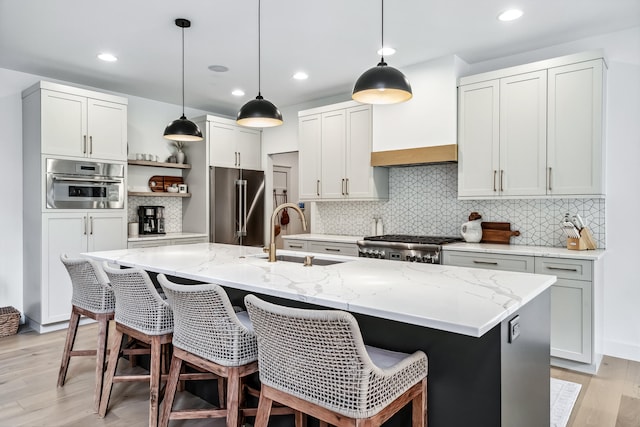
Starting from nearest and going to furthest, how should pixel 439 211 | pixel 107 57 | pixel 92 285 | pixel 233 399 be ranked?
pixel 233 399 → pixel 92 285 → pixel 107 57 → pixel 439 211

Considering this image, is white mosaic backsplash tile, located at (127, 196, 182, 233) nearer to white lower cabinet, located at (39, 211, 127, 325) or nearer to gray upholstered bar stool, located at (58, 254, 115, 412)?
white lower cabinet, located at (39, 211, 127, 325)

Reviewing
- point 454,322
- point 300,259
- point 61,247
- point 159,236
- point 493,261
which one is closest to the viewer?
point 454,322

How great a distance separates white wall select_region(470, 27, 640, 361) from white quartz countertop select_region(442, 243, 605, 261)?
0.91ft

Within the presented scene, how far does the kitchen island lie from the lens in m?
1.48

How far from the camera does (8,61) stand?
4.09 meters

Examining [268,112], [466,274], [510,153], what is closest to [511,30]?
[510,153]

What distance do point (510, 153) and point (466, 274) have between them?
2.02 metres

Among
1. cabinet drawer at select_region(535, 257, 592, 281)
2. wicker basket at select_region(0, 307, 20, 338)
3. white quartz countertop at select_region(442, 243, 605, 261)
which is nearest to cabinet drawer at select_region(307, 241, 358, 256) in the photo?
white quartz countertop at select_region(442, 243, 605, 261)

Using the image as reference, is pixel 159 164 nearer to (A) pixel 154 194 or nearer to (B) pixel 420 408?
(A) pixel 154 194

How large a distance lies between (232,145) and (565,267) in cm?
427

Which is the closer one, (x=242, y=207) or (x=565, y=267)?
(x=565, y=267)

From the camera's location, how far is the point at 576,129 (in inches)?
132

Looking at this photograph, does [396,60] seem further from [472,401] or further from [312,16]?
[472,401]

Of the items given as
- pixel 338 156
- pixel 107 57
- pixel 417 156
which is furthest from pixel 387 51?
pixel 107 57
